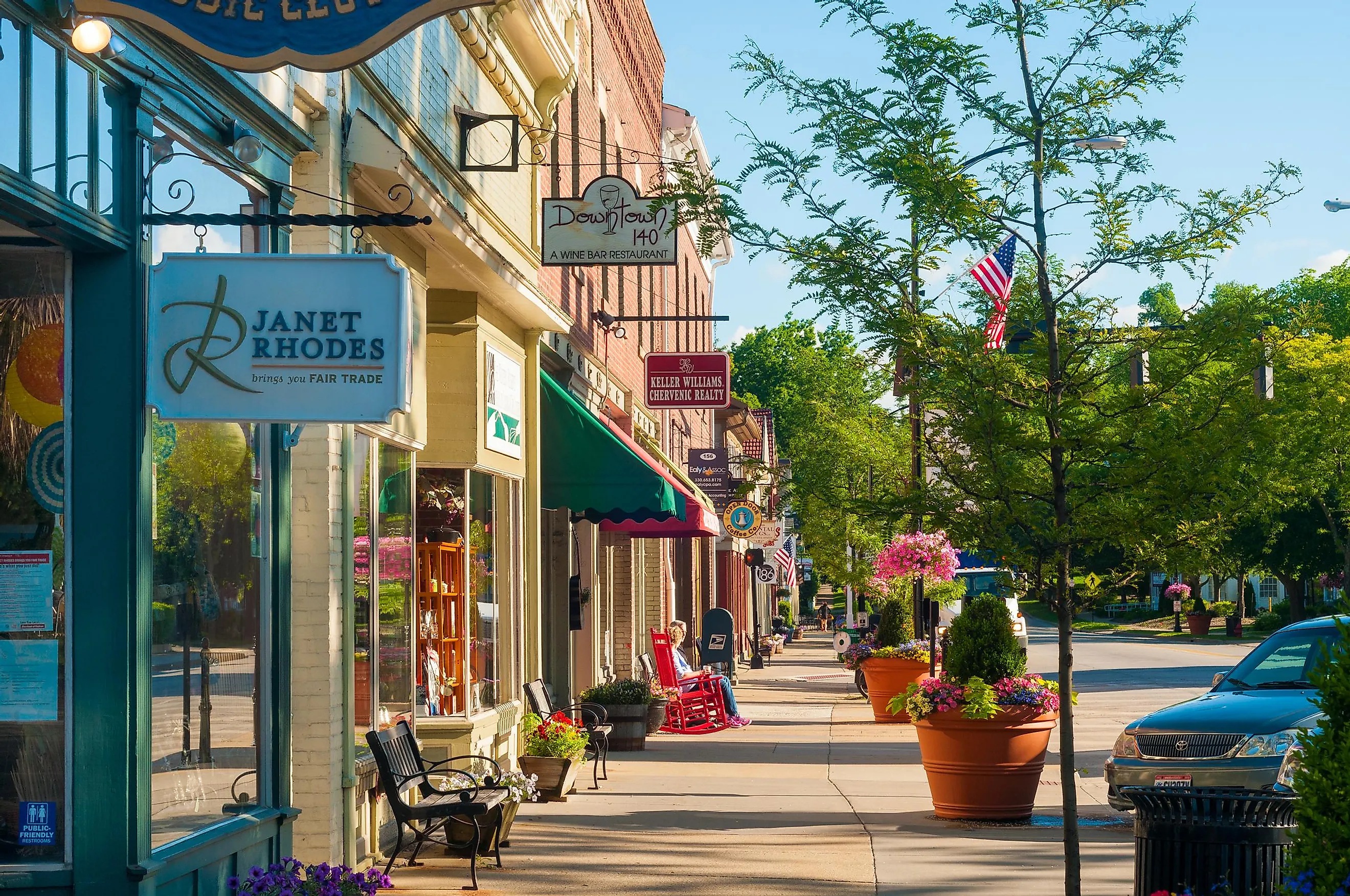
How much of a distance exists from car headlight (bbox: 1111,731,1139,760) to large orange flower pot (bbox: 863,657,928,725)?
10535 millimetres

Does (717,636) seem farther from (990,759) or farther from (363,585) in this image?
(363,585)

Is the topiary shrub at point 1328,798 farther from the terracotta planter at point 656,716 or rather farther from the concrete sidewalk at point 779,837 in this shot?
the terracotta planter at point 656,716

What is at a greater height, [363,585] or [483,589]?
[363,585]

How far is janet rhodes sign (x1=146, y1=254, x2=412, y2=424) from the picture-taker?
622cm

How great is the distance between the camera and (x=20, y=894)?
574 centimetres

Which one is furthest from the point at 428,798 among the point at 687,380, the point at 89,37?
the point at 687,380

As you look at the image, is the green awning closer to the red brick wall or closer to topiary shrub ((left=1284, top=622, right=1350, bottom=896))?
the red brick wall

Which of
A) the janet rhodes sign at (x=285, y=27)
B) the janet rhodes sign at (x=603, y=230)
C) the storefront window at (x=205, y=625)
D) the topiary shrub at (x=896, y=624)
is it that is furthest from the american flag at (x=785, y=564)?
the janet rhodes sign at (x=285, y=27)

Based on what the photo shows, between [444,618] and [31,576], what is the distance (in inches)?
258

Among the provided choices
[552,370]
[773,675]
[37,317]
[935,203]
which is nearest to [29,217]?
[37,317]

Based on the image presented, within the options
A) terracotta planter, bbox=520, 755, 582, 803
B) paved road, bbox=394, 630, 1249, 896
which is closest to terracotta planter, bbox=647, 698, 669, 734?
paved road, bbox=394, 630, 1249, 896

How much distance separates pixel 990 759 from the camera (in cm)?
1165

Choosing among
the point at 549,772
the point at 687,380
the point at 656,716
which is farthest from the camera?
the point at 687,380

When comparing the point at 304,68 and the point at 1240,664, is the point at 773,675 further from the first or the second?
the point at 304,68
